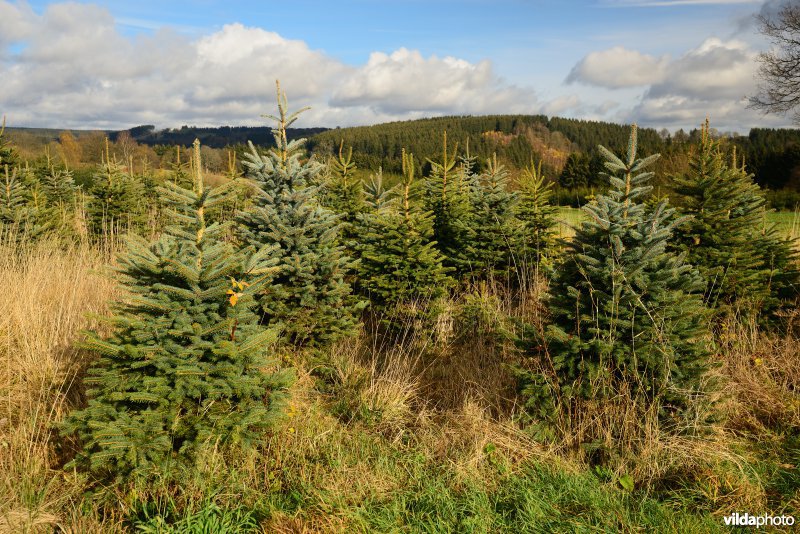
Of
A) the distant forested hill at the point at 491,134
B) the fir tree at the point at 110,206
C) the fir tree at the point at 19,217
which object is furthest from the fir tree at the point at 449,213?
the distant forested hill at the point at 491,134

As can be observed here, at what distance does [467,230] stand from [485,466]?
4.81 meters

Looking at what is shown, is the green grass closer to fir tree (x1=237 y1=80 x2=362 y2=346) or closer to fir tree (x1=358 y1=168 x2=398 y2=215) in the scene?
fir tree (x1=358 y1=168 x2=398 y2=215)

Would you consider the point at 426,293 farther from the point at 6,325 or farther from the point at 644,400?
the point at 6,325

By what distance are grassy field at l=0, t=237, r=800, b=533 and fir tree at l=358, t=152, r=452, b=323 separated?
4.70 ft

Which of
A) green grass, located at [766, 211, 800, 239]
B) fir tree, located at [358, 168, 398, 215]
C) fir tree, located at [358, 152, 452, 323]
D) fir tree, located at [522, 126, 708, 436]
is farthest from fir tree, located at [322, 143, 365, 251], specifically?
green grass, located at [766, 211, 800, 239]

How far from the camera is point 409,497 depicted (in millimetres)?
3129

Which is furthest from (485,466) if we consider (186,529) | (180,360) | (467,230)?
(467,230)

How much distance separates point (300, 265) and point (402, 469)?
238 centimetres

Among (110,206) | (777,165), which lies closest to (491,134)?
(777,165)

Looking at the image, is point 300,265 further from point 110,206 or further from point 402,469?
point 110,206

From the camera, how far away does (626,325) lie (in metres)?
3.61

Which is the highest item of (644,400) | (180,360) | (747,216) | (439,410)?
(747,216)

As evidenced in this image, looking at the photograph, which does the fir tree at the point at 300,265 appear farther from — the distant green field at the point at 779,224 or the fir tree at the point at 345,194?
the fir tree at the point at 345,194

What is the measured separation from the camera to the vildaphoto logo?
9.14ft
